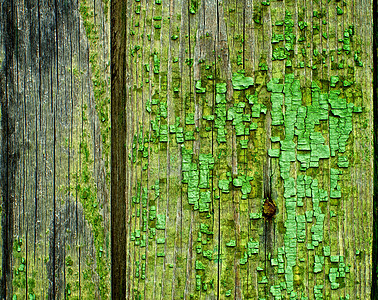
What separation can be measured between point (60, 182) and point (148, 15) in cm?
61

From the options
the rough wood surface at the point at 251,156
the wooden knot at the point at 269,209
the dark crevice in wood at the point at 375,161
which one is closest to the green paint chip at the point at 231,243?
the rough wood surface at the point at 251,156

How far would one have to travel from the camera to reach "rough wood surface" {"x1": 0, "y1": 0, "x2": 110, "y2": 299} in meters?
1.07

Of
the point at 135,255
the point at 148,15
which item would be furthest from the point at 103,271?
the point at 148,15

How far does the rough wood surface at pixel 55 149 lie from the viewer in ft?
3.52

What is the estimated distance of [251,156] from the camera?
1.04m

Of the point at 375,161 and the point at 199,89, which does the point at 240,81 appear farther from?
the point at 375,161

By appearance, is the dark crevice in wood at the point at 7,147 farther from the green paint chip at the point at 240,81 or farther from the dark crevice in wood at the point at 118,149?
the green paint chip at the point at 240,81

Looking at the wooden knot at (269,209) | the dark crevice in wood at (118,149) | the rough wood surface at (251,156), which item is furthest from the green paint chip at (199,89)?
the wooden knot at (269,209)

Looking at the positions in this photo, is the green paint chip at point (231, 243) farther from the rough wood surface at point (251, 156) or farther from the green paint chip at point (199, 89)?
the green paint chip at point (199, 89)

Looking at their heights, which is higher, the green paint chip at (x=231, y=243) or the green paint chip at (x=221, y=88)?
the green paint chip at (x=221, y=88)

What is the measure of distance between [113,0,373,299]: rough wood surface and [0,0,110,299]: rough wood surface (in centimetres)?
13

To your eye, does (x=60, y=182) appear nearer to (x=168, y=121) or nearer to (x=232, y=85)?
(x=168, y=121)

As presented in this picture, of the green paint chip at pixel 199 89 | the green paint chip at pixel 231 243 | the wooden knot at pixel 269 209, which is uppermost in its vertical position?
the green paint chip at pixel 199 89

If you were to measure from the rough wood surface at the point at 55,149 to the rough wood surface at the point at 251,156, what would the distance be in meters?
0.13
